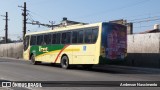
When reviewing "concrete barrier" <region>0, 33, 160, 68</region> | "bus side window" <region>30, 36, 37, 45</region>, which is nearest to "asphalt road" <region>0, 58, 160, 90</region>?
"concrete barrier" <region>0, 33, 160, 68</region>

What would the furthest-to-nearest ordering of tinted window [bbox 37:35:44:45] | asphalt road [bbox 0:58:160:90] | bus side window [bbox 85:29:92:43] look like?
tinted window [bbox 37:35:44:45], bus side window [bbox 85:29:92:43], asphalt road [bbox 0:58:160:90]

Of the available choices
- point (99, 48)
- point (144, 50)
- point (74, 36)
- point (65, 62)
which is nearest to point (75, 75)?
point (99, 48)

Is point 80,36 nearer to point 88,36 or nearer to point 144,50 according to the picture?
point 88,36

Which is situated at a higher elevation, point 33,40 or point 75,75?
point 33,40

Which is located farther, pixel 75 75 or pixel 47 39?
pixel 47 39

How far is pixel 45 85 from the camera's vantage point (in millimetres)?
14242

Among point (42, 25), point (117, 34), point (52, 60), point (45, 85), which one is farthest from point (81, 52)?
point (42, 25)

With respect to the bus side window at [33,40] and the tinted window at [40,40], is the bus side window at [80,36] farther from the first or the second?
Result: the bus side window at [33,40]

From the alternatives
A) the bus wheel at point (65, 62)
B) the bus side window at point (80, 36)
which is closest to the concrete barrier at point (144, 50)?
the bus wheel at point (65, 62)

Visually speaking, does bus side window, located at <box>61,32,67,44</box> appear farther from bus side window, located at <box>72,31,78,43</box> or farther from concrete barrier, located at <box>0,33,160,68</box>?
concrete barrier, located at <box>0,33,160,68</box>

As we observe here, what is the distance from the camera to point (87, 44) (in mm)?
22328

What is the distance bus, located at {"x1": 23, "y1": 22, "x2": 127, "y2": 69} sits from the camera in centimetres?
2141

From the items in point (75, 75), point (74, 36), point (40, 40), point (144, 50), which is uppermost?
point (74, 36)

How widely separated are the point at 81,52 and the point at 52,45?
13.8 ft
